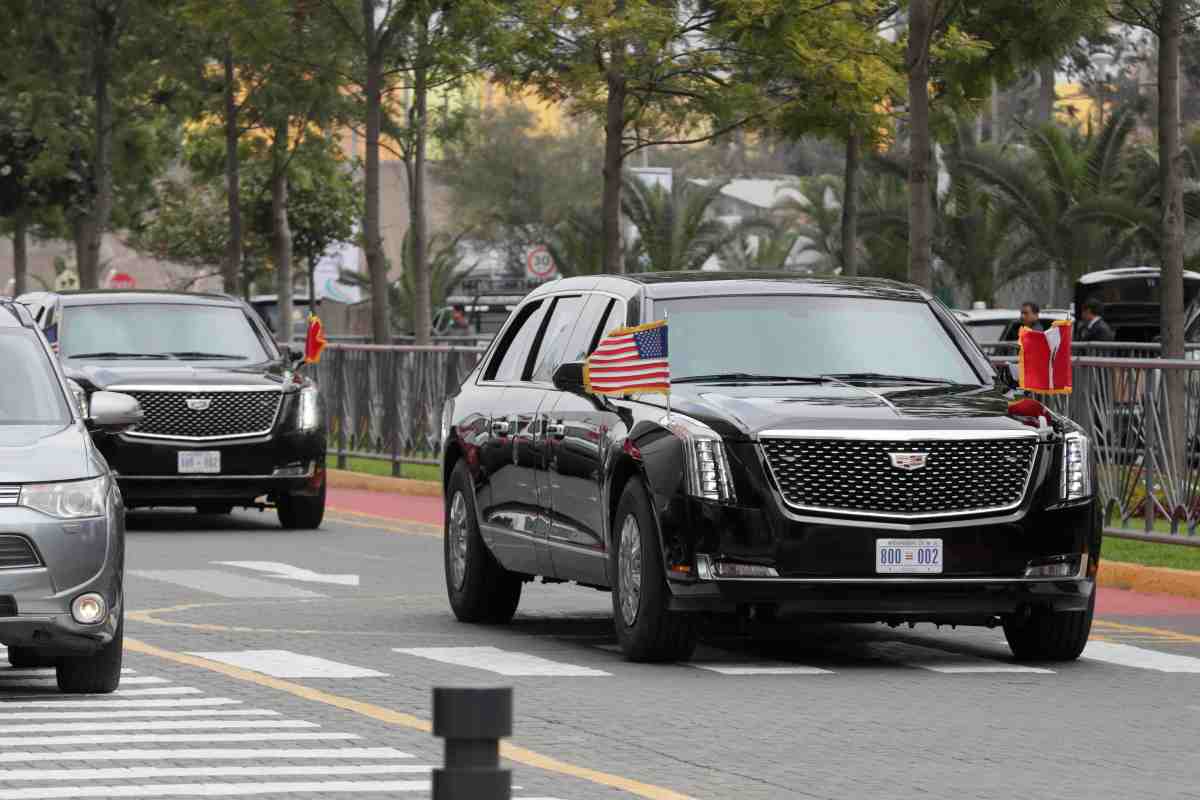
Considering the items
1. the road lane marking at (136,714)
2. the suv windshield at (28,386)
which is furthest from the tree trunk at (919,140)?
the road lane marking at (136,714)

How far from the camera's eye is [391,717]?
10.4 m

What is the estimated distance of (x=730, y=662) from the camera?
12.6 meters

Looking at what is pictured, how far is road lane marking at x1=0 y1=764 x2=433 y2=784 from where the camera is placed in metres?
8.84

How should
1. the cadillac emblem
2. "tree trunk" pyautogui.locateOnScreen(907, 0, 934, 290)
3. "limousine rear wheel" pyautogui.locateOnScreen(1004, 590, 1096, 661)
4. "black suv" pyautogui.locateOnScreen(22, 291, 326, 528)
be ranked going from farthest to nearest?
1. "black suv" pyautogui.locateOnScreen(22, 291, 326, 528)
2. "tree trunk" pyautogui.locateOnScreen(907, 0, 934, 290)
3. "limousine rear wheel" pyautogui.locateOnScreen(1004, 590, 1096, 661)
4. the cadillac emblem

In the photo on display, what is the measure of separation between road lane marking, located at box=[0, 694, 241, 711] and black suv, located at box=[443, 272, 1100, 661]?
82.1 inches

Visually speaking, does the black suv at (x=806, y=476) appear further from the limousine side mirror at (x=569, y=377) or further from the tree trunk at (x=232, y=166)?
the tree trunk at (x=232, y=166)

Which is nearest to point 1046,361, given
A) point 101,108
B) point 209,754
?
point 209,754

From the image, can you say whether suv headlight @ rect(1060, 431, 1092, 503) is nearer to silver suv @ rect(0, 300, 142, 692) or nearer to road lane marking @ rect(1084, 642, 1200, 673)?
road lane marking @ rect(1084, 642, 1200, 673)

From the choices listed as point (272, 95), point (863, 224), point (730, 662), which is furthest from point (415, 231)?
point (730, 662)

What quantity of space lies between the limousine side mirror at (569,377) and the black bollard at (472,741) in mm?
8074

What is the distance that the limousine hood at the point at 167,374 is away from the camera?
69.8ft

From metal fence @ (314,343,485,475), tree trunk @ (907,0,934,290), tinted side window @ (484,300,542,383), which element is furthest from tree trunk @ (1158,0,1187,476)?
tinted side window @ (484,300,542,383)

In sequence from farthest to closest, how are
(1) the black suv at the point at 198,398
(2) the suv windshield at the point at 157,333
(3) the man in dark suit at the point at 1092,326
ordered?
(3) the man in dark suit at the point at 1092,326
(2) the suv windshield at the point at 157,333
(1) the black suv at the point at 198,398

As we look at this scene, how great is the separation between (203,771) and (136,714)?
5.04 feet
